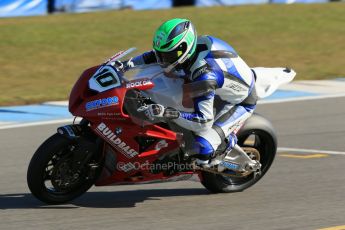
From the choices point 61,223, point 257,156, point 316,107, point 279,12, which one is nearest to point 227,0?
point 279,12

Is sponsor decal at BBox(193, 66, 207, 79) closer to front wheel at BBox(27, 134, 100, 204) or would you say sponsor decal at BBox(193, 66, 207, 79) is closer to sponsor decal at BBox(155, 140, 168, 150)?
sponsor decal at BBox(155, 140, 168, 150)

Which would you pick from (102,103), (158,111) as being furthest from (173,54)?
(102,103)

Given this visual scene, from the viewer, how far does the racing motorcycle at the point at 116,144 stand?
22.4ft

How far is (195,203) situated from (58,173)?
4.25 feet

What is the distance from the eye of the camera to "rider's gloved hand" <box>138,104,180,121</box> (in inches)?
268

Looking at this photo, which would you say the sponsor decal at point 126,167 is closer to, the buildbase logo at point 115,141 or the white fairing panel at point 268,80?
the buildbase logo at point 115,141

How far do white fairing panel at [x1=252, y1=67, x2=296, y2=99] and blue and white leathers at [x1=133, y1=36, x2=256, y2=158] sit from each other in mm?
110

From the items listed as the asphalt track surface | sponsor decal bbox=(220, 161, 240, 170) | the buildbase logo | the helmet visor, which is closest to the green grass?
the asphalt track surface

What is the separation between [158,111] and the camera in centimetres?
680

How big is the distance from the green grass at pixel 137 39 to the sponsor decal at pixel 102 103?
6.31 m

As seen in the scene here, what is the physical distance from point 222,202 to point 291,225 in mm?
961

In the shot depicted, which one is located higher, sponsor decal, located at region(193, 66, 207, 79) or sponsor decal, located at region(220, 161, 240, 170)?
sponsor decal, located at region(193, 66, 207, 79)

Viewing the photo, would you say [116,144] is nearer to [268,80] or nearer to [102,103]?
[102,103]

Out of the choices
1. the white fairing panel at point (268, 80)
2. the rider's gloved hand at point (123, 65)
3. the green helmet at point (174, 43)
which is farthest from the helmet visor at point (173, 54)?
the white fairing panel at point (268, 80)
